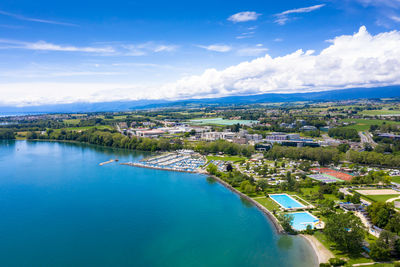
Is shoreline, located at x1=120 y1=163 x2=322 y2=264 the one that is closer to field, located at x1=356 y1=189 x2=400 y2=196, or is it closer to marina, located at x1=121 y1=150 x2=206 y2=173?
marina, located at x1=121 y1=150 x2=206 y2=173

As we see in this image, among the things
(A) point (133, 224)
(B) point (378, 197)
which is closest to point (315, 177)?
(B) point (378, 197)

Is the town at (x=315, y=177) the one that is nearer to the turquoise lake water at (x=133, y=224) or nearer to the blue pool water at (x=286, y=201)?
the blue pool water at (x=286, y=201)

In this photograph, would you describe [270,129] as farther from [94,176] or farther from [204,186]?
[94,176]

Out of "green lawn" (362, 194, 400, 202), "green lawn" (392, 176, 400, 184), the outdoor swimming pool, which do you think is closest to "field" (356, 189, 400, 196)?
"green lawn" (362, 194, 400, 202)

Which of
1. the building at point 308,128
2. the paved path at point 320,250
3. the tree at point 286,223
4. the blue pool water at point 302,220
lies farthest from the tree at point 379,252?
the building at point 308,128

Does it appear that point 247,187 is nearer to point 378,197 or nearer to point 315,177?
point 315,177

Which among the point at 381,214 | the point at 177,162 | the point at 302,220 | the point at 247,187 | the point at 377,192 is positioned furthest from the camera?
the point at 177,162
